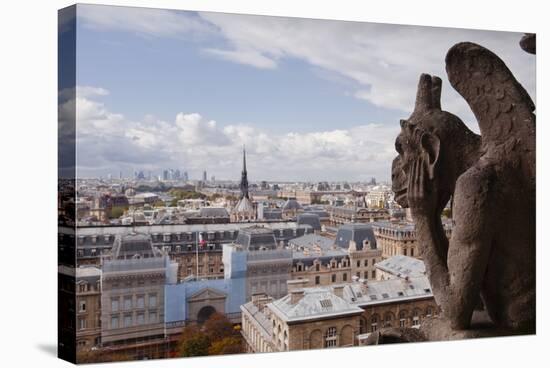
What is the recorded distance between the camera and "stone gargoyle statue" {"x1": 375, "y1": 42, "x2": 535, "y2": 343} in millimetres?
4328

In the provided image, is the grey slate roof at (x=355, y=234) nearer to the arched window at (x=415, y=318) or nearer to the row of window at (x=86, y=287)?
the arched window at (x=415, y=318)

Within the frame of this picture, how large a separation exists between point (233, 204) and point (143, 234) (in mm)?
867

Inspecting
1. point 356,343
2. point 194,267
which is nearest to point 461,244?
point 356,343

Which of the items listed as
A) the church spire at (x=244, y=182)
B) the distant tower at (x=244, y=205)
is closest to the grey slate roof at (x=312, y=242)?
the distant tower at (x=244, y=205)

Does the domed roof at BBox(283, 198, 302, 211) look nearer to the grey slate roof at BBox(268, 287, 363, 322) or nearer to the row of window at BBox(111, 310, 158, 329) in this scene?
the grey slate roof at BBox(268, 287, 363, 322)

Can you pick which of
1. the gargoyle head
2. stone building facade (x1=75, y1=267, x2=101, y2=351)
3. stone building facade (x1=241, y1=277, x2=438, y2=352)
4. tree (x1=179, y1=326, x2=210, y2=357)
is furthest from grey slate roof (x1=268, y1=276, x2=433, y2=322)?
the gargoyle head

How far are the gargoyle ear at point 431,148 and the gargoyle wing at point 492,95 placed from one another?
1.15ft

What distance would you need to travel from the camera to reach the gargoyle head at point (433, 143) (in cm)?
462

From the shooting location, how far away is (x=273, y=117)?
6277 millimetres

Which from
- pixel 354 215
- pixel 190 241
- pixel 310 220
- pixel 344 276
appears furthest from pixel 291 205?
pixel 190 241

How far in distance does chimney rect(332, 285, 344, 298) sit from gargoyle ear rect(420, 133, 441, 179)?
2258mm

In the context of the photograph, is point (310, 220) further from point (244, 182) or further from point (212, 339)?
point (212, 339)

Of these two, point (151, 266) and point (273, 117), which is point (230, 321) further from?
point (273, 117)

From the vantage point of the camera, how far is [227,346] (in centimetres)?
591
